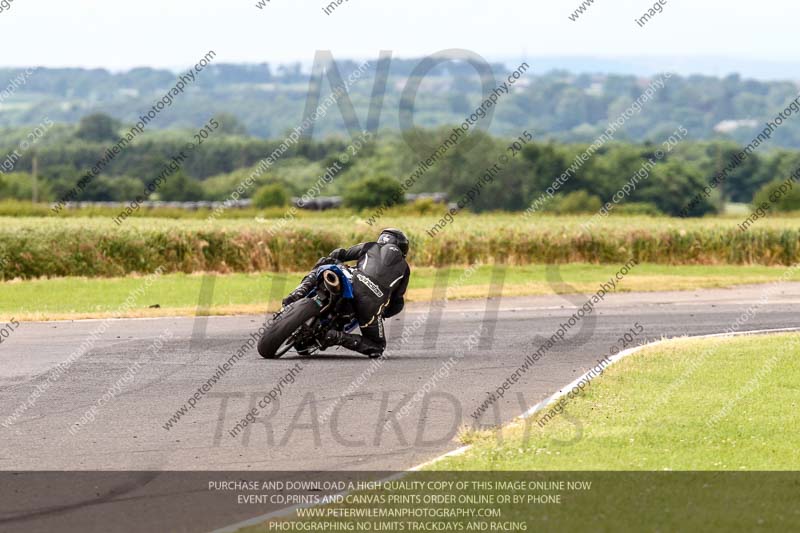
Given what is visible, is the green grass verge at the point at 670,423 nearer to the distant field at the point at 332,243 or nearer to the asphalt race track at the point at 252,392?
the asphalt race track at the point at 252,392

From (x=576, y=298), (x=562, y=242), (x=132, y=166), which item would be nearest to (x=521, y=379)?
(x=576, y=298)

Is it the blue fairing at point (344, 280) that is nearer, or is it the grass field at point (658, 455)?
the grass field at point (658, 455)

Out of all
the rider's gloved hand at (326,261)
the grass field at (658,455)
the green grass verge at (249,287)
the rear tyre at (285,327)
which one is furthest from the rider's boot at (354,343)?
the green grass verge at (249,287)

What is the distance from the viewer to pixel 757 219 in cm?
3841

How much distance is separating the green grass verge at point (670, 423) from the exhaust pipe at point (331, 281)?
3262 millimetres

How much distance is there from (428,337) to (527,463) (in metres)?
8.29

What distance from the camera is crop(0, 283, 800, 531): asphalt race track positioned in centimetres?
975

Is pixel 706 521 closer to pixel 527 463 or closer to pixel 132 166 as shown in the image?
pixel 527 463

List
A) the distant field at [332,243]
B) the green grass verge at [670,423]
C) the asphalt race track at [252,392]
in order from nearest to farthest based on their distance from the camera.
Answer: the green grass verge at [670,423] → the asphalt race track at [252,392] → the distant field at [332,243]

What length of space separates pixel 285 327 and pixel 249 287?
12.1 metres

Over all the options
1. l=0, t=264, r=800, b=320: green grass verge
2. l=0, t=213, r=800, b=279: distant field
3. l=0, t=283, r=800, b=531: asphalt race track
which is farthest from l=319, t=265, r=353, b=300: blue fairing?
l=0, t=213, r=800, b=279: distant field

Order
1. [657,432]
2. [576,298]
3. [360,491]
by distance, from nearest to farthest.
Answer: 1. [360,491]
2. [657,432]
3. [576,298]

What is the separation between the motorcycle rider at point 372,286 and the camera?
14.8m

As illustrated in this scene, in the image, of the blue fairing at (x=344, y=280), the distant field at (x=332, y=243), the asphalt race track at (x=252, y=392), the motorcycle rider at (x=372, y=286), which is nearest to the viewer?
the asphalt race track at (x=252, y=392)
